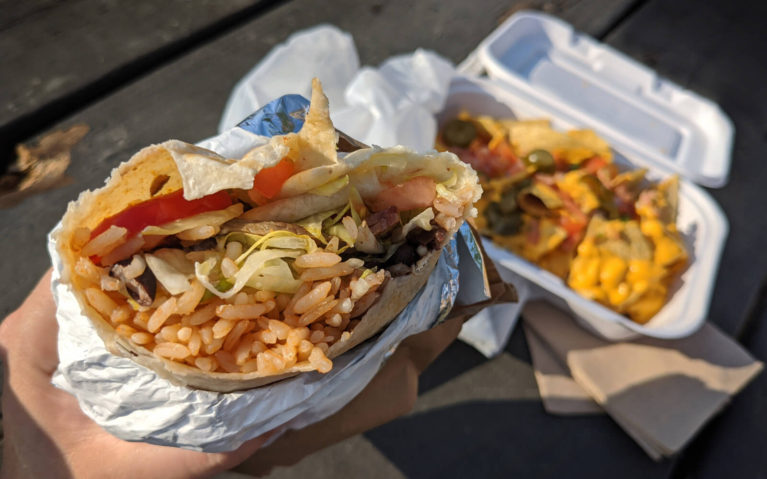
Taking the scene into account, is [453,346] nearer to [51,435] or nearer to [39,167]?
[51,435]

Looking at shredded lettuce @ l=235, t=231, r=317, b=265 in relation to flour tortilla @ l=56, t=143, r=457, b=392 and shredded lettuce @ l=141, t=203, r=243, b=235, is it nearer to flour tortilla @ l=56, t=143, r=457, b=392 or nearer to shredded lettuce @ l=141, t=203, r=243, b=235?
shredded lettuce @ l=141, t=203, r=243, b=235

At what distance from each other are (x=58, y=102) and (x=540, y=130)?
2.28 meters

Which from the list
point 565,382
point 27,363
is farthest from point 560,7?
point 27,363

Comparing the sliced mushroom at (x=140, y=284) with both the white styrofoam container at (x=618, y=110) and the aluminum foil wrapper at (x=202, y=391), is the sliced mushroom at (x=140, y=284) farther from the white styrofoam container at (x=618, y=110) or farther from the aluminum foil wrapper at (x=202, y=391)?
the white styrofoam container at (x=618, y=110)

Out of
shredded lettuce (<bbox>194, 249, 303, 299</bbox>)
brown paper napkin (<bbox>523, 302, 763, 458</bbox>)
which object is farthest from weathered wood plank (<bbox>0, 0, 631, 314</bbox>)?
brown paper napkin (<bbox>523, 302, 763, 458</bbox>)

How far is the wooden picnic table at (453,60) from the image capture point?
1.93 m

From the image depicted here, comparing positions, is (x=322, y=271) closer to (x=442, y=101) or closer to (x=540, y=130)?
(x=442, y=101)

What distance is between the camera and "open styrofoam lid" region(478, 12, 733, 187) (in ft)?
7.93

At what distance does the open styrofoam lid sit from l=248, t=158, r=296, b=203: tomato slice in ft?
5.82

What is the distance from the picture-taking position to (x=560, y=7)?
3.32m

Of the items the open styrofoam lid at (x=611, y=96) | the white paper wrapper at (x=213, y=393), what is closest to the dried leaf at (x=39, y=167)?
the white paper wrapper at (x=213, y=393)

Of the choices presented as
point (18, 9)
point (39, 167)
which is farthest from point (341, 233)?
point (18, 9)

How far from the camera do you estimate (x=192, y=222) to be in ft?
3.08

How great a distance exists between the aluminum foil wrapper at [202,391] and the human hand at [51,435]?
98 millimetres
